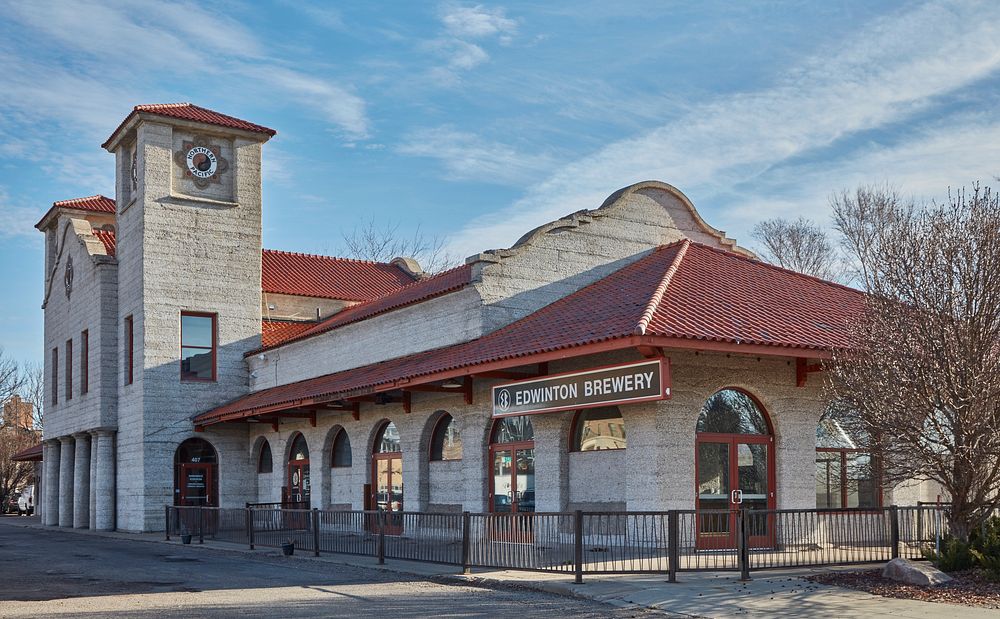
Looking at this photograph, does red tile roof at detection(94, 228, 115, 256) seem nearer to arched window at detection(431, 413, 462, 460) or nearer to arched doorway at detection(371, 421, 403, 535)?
arched doorway at detection(371, 421, 403, 535)

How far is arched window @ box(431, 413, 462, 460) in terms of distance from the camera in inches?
942

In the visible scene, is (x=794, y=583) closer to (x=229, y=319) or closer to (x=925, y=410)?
(x=925, y=410)

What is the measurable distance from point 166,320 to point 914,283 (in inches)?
982

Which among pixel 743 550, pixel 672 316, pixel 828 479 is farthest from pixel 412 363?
pixel 743 550

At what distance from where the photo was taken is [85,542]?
94.8 feet

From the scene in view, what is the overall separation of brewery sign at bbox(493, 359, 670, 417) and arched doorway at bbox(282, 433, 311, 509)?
11711 mm

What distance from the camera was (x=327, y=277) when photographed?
41219 mm

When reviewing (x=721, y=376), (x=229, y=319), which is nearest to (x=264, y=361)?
(x=229, y=319)

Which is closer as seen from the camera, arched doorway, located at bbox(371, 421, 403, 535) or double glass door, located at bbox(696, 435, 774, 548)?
double glass door, located at bbox(696, 435, 774, 548)

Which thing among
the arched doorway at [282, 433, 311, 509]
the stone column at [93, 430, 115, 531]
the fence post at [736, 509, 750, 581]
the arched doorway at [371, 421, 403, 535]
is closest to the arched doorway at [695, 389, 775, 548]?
the fence post at [736, 509, 750, 581]

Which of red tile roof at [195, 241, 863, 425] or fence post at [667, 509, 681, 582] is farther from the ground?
red tile roof at [195, 241, 863, 425]

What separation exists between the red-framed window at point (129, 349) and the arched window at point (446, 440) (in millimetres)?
14219

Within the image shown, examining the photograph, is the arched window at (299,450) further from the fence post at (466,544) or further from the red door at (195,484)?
the fence post at (466,544)

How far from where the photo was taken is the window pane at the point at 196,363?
34.2 meters
